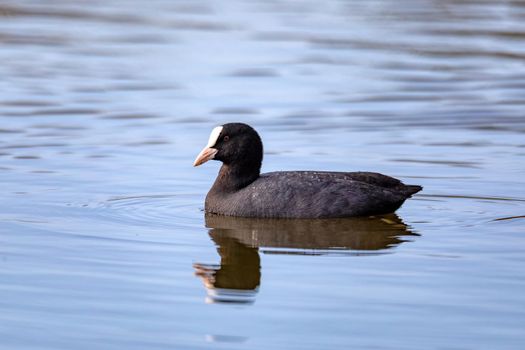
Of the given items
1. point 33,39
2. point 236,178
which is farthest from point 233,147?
point 33,39

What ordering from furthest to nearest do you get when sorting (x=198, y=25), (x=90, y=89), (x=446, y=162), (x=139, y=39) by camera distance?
(x=198, y=25) → (x=139, y=39) → (x=90, y=89) → (x=446, y=162)

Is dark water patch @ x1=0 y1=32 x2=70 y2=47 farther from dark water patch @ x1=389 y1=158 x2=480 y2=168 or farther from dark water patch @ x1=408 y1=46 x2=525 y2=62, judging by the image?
dark water patch @ x1=389 y1=158 x2=480 y2=168

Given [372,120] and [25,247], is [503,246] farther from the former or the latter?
[372,120]

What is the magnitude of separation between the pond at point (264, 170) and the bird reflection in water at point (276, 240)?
32mm

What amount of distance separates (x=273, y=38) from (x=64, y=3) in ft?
25.2

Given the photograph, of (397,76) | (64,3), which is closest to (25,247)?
(397,76)

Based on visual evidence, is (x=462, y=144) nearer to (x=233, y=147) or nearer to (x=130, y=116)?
(x=233, y=147)

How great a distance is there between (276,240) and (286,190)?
85 cm

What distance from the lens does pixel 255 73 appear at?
2122cm

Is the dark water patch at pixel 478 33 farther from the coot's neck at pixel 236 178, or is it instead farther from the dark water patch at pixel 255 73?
the coot's neck at pixel 236 178

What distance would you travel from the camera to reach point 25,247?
1039 centimetres

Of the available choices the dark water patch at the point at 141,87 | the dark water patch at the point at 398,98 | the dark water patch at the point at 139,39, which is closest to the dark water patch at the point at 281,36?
the dark water patch at the point at 139,39

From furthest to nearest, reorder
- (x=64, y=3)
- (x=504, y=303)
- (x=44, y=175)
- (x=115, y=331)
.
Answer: (x=64, y=3)
(x=44, y=175)
(x=504, y=303)
(x=115, y=331)

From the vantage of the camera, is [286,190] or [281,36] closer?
[286,190]
